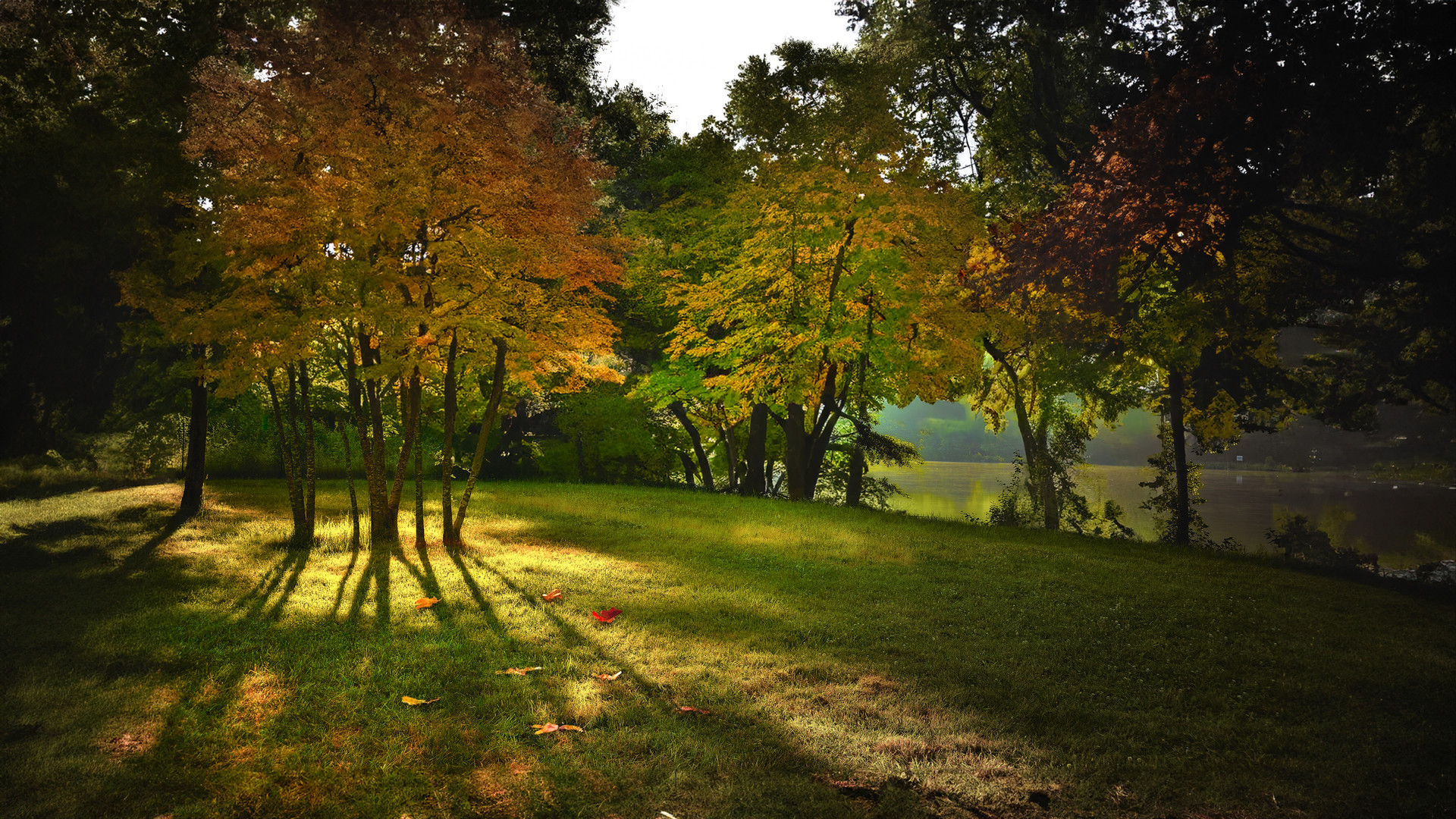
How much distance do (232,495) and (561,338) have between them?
12.4 metres

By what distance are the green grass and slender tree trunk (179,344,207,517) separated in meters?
2.85

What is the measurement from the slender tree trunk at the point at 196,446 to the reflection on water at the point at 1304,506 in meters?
22.2

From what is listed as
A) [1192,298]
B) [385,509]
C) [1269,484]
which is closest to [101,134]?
[385,509]

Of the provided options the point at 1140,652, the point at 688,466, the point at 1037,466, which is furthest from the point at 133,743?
the point at 688,466

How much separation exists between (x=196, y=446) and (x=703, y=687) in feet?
45.4

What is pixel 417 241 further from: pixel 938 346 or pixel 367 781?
pixel 938 346

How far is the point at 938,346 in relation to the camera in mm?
17578

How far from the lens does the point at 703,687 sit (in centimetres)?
575

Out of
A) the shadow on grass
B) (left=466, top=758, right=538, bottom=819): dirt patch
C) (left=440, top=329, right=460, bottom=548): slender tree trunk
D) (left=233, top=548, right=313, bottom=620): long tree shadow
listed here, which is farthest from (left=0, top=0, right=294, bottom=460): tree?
(left=466, top=758, right=538, bottom=819): dirt patch

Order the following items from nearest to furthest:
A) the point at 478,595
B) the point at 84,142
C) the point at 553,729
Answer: the point at 553,729 → the point at 478,595 → the point at 84,142

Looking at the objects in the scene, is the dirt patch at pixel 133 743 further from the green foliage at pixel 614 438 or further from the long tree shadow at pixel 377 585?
the green foliage at pixel 614 438

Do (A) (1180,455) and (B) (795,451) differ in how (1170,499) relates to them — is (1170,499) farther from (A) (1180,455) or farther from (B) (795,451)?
(B) (795,451)

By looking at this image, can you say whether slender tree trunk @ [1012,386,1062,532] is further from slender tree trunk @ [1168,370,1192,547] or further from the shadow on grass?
the shadow on grass

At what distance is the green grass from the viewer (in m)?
4.17
